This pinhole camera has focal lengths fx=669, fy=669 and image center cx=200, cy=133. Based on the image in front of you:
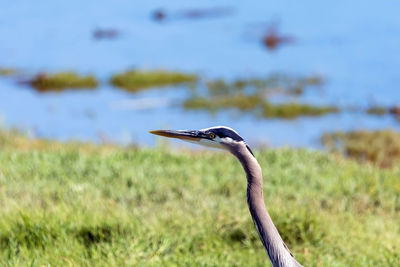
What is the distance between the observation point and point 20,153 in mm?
10266

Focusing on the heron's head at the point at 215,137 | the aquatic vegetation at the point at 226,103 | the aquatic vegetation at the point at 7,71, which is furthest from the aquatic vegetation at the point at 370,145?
the aquatic vegetation at the point at 7,71

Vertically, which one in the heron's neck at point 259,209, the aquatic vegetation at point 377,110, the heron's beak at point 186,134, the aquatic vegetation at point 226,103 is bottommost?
the aquatic vegetation at point 377,110

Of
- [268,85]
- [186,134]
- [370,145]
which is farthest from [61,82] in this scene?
[186,134]

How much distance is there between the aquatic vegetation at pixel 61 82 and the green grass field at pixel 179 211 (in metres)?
17.6

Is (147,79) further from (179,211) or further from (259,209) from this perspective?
(259,209)

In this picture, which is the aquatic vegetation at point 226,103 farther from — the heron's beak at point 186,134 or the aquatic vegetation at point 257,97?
the heron's beak at point 186,134

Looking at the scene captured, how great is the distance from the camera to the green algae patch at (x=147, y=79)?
27297 millimetres

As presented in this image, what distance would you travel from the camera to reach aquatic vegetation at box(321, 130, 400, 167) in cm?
1544

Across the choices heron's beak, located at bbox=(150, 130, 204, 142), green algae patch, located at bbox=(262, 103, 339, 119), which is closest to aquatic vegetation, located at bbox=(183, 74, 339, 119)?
green algae patch, located at bbox=(262, 103, 339, 119)

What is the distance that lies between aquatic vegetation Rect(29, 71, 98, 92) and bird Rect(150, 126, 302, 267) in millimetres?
23983

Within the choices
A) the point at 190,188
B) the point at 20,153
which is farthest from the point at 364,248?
the point at 20,153

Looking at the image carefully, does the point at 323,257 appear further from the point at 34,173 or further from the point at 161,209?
the point at 34,173

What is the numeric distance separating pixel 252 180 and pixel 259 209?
0.61 feet

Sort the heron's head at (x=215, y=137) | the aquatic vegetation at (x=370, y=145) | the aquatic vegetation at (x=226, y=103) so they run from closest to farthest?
1. the heron's head at (x=215, y=137)
2. the aquatic vegetation at (x=370, y=145)
3. the aquatic vegetation at (x=226, y=103)
